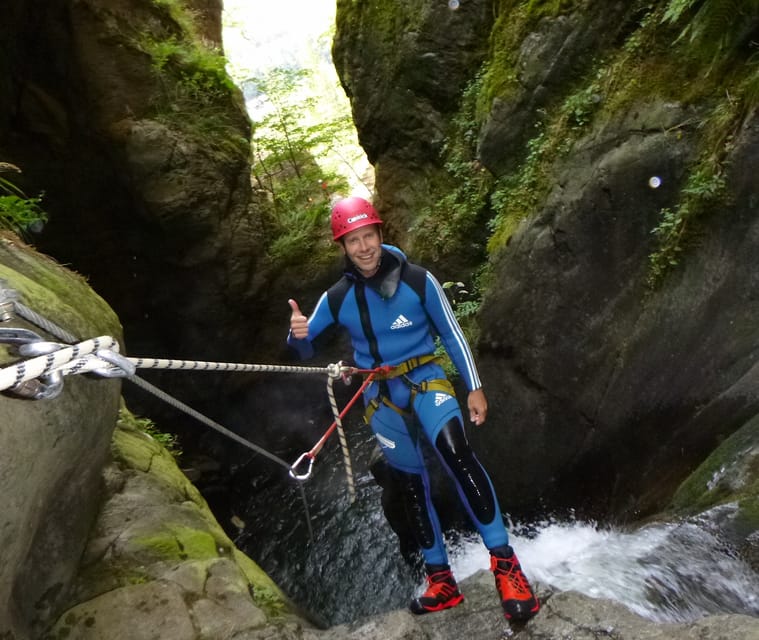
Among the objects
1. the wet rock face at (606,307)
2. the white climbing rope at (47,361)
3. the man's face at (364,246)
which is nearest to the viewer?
the white climbing rope at (47,361)

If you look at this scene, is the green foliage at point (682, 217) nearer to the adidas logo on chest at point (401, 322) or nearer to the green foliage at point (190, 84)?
the adidas logo on chest at point (401, 322)

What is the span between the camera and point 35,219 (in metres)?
5.24

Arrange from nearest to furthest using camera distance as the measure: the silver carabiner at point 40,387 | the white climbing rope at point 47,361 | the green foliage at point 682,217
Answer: the white climbing rope at point 47,361, the silver carabiner at point 40,387, the green foliage at point 682,217

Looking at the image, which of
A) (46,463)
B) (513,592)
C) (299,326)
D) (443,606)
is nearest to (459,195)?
(299,326)

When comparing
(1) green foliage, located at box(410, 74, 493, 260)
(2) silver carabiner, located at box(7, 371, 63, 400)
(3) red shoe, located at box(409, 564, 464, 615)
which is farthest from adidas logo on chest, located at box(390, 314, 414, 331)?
(1) green foliage, located at box(410, 74, 493, 260)

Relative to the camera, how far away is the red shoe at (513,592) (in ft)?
10.7

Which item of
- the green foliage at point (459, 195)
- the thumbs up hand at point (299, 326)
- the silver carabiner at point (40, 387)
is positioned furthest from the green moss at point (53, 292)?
the green foliage at point (459, 195)

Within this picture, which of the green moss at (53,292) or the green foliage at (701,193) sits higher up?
the green foliage at (701,193)

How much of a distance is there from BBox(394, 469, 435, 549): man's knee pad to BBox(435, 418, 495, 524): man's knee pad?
55 cm

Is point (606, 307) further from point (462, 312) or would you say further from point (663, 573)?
point (663, 573)

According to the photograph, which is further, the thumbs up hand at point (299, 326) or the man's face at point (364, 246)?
the thumbs up hand at point (299, 326)

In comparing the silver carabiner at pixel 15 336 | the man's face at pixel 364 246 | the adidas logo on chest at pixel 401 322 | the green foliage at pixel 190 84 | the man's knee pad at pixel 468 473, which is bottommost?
the man's knee pad at pixel 468 473

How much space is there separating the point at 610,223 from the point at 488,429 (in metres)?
2.78

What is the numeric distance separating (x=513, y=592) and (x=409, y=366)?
1602 millimetres
